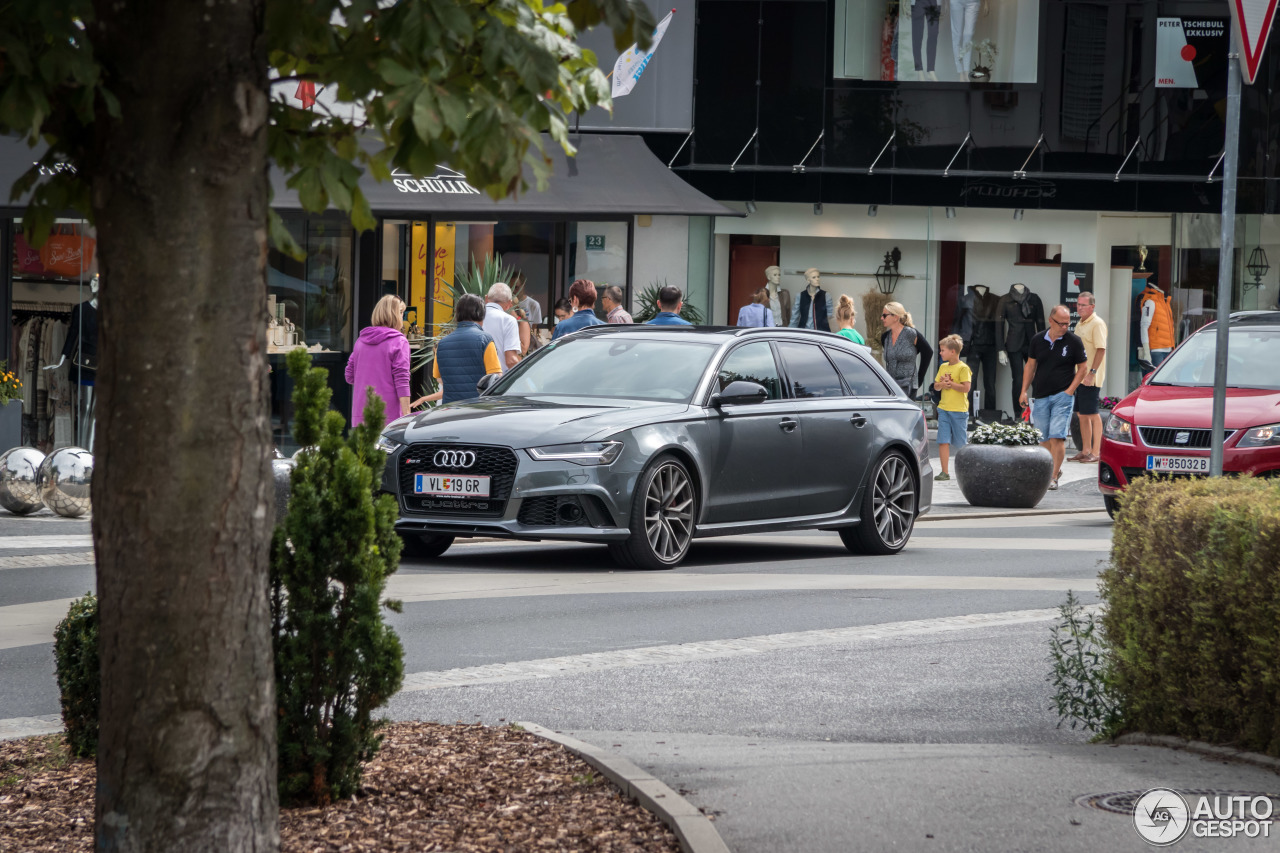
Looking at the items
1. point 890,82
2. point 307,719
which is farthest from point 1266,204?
point 307,719

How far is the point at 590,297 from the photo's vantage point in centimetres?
1605

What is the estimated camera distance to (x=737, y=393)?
12.1 meters

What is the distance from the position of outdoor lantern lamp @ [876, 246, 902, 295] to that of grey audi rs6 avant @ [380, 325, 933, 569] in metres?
15.6

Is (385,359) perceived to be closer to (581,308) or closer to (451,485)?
(581,308)

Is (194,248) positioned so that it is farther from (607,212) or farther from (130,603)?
(607,212)

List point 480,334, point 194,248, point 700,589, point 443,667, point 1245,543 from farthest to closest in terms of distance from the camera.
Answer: point 480,334 < point 700,589 < point 443,667 < point 1245,543 < point 194,248

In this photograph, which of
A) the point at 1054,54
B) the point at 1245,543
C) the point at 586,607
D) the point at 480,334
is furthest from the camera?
the point at 1054,54

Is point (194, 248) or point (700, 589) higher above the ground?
point (194, 248)

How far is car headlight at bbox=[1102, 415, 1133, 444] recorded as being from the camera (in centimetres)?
1545

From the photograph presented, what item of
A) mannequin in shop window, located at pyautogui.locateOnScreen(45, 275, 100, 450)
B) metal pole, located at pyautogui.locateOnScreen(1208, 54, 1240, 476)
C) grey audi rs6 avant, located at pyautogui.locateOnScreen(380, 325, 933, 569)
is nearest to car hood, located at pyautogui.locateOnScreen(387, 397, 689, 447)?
grey audi rs6 avant, located at pyautogui.locateOnScreen(380, 325, 933, 569)

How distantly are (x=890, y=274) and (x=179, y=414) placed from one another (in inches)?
1049

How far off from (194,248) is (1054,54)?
2712 cm

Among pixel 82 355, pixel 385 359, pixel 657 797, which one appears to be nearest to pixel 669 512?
pixel 385 359

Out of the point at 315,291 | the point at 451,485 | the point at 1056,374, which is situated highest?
the point at 315,291
